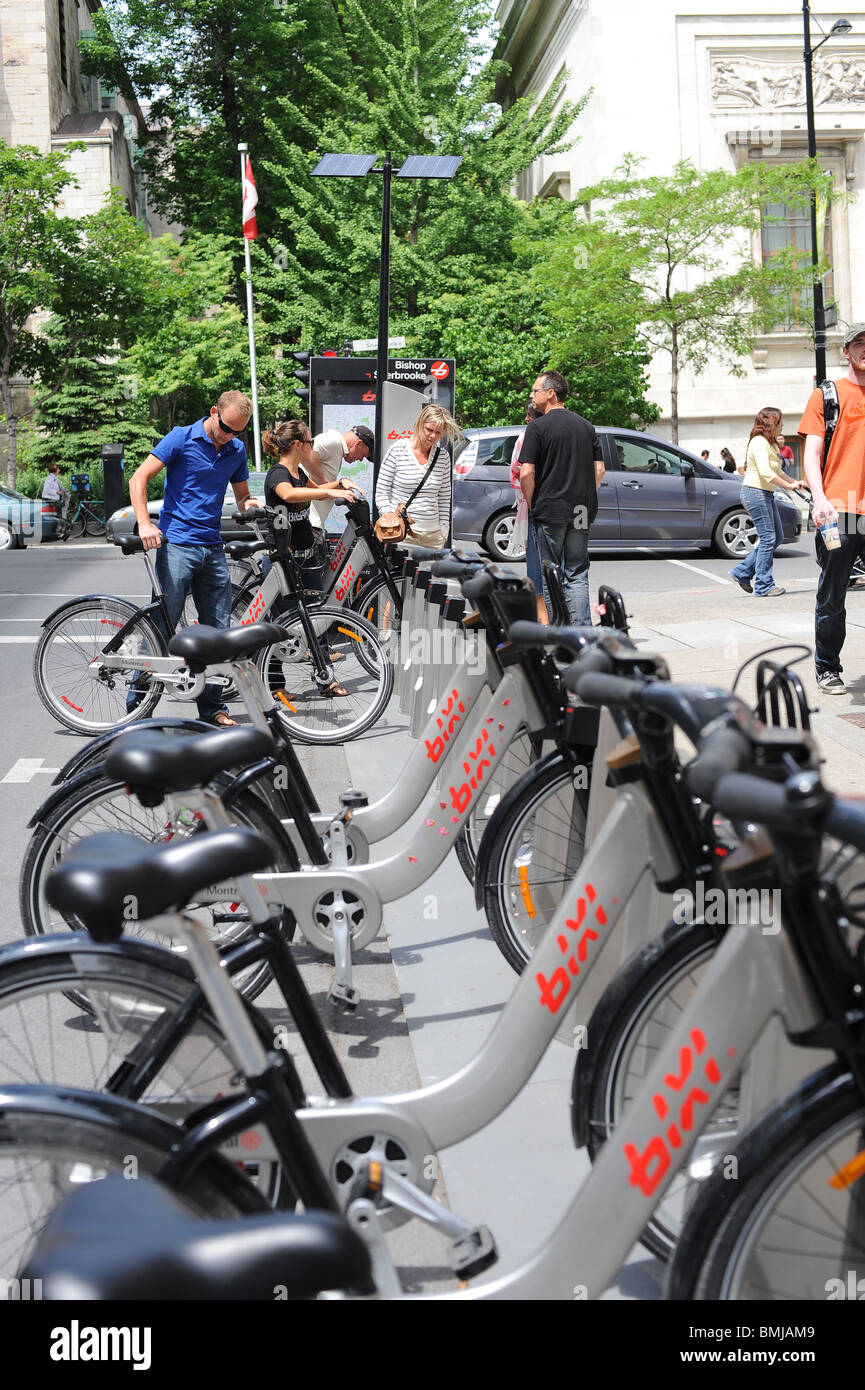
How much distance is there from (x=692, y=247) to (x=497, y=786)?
27421 millimetres

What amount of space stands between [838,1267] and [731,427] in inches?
1473

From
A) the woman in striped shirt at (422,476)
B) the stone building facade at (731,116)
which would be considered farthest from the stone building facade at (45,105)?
the woman in striped shirt at (422,476)

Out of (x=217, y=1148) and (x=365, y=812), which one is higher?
(x=365, y=812)

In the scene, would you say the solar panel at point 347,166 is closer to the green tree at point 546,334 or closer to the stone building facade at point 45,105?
the green tree at point 546,334

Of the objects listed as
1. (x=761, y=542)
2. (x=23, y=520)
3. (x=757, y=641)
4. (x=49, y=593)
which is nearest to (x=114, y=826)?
(x=757, y=641)

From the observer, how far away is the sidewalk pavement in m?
7.03

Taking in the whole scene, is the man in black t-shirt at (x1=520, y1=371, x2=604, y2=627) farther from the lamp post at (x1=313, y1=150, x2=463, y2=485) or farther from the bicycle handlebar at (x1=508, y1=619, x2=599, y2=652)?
the bicycle handlebar at (x1=508, y1=619, x2=599, y2=652)

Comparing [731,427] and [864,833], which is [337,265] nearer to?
[731,427]

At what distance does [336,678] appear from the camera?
27.8 feet

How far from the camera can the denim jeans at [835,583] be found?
7.73 m

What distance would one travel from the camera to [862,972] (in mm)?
2002

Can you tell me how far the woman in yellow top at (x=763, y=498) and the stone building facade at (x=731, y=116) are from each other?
72.6 feet

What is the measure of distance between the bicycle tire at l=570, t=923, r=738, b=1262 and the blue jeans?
11.9m
